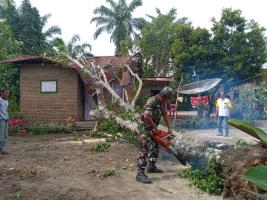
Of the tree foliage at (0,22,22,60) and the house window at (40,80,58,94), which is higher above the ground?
the tree foliage at (0,22,22,60)

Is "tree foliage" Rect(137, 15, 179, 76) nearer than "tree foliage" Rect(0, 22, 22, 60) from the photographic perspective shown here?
No

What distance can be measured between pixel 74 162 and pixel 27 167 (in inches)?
37.2

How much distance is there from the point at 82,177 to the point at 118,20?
26.0m

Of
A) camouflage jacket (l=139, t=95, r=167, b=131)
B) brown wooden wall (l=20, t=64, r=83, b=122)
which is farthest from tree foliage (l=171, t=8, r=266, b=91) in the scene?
camouflage jacket (l=139, t=95, r=167, b=131)

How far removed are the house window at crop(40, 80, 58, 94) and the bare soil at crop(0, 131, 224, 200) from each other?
557cm

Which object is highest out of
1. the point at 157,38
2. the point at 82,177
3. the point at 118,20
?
the point at 118,20

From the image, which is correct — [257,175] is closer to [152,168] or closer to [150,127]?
[150,127]

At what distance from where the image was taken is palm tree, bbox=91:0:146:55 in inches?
1118

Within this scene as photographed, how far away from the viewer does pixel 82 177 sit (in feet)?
14.9

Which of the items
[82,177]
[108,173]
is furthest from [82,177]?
[108,173]

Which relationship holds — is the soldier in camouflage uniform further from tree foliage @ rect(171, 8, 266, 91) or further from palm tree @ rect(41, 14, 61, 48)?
palm tree @ rect(41, 14, 61, 48)

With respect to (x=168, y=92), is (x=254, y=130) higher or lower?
lower

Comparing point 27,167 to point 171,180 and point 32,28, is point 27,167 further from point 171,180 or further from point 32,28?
point 32,28

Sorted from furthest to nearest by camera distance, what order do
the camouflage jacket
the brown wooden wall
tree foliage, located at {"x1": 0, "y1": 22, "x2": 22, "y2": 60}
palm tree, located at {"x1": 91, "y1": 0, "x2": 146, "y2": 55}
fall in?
palm tree, located at {"x1": 91, "y1": 0, "x2": 146, "y2": 55} → tree foliage, located at {"x1": 0, "y1": 22, "x2": 22, "y2": 60} → the brown wooden wall → the camouflage jacket
